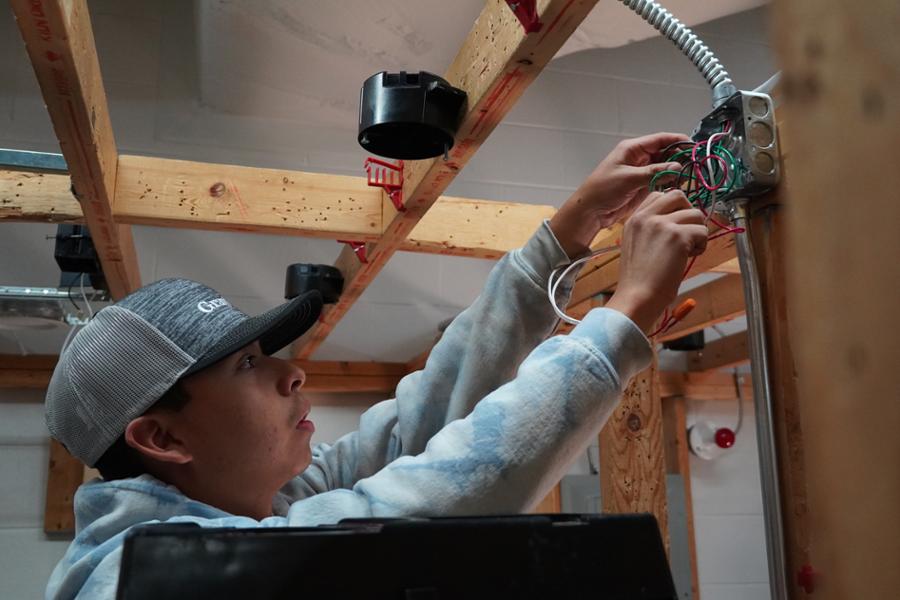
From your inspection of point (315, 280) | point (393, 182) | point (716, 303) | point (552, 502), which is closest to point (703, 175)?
point (393, 182)

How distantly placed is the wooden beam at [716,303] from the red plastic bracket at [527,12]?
123 centimetres

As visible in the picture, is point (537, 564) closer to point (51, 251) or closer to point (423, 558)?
point (423, 558)

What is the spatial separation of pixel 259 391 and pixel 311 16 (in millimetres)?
1262

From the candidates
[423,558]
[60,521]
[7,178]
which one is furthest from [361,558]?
[60,521]

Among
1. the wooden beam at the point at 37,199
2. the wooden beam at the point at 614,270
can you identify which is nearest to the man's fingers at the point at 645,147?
the wooden beam at the point at 614,270

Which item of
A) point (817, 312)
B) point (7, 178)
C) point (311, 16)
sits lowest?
point (817, 312)

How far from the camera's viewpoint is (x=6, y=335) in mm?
2439

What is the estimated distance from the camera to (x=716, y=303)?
6.91 feet

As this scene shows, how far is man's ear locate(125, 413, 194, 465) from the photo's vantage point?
3.07 feet

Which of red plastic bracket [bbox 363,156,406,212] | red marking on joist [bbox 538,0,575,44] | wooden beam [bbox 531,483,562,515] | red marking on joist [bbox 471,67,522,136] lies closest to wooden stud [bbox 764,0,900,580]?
red marking on joist [bbox 538,0,575,44]

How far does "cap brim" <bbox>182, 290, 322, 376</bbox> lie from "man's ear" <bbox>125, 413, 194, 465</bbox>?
3.3 inches

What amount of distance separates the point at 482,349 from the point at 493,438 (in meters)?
0.26

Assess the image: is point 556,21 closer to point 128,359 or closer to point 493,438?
point 493,438

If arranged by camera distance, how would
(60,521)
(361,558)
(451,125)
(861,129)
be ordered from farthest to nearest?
(60,521)
(451,125)
(361,558)
(861,129)
